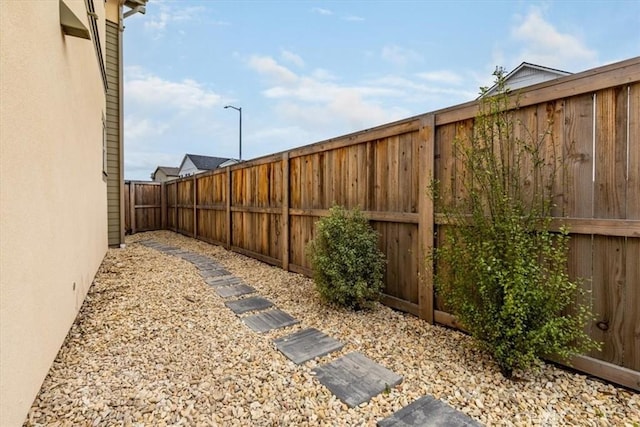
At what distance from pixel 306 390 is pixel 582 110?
8.64 ft

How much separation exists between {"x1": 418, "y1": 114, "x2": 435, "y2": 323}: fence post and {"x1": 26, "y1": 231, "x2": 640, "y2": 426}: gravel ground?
0.25 metres

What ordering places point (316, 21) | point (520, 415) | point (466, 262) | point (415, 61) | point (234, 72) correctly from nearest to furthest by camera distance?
point (520, 415)
point (466, 262)
point (316, 21)
point (415, 61)
point (234, 72)

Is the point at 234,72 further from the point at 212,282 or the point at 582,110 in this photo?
the point at 582,110

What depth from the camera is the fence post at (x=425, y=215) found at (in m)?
2.96

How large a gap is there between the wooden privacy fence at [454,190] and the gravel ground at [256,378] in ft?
1.20

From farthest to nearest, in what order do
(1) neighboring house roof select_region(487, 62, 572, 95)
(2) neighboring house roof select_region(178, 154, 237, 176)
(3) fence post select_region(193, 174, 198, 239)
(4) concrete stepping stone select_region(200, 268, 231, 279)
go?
(2) neighboring house roof select_region(178, 154, 237, 176)
(3) fence post select_region(193, 174, 198, 239)
(1) neighboring house roof select_region(487, 62, 572, 95)
(4) concrete stepping stone select_region(200, 268, 231, 279)

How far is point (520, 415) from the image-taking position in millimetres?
1729

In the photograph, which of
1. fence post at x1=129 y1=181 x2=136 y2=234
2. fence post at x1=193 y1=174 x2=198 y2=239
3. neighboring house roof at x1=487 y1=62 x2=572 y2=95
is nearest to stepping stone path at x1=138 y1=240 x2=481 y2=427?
fence post at x1=193 y1=174 x2=198 y2=239

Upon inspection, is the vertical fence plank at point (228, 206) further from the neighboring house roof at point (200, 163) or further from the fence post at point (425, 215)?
the neighboring house roof at point (200, 163)

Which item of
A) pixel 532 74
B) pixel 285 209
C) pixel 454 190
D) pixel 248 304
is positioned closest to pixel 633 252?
pixel 454 190

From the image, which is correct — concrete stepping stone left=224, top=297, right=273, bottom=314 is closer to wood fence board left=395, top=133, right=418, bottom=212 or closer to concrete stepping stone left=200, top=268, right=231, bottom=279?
concrete stepping stone left=200, top=268, right=231, bottom=279

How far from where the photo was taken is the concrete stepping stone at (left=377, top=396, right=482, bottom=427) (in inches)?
65.1

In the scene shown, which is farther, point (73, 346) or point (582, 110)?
point (73, 346)

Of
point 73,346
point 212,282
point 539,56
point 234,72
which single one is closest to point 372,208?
point 212,282
